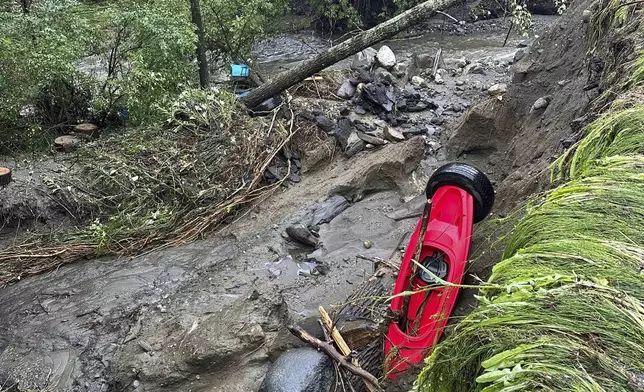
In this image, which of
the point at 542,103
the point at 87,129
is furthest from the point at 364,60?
the point at 87,129

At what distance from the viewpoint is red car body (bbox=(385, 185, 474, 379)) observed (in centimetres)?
378

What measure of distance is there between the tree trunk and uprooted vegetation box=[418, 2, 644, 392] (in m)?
7.86

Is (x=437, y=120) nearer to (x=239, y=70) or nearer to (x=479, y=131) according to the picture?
(x=479, y=131)

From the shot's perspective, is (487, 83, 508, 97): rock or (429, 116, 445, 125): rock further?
(429, 116, 445, 125): rock

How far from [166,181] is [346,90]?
3.50 m

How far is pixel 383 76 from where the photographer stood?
906 cm

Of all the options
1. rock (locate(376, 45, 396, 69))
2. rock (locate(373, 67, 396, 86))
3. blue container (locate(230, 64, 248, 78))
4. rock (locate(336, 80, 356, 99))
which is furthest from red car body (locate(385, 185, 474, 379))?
blue container (locate(230, 64, 248, 78))

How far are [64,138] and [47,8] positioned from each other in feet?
6.51

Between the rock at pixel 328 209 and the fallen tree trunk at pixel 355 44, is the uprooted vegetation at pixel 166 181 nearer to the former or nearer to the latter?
the fallen tree trunk at pixel 355 44

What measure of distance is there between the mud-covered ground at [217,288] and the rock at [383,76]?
37.7 inches

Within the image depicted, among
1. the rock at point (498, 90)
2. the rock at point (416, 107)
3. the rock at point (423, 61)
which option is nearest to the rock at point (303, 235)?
the rock at point (416, 107)

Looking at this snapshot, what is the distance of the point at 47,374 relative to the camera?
4.63 metres

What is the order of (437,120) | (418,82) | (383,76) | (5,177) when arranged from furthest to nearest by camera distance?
(418,82)
(383,76)
(437,120)
(5,177)

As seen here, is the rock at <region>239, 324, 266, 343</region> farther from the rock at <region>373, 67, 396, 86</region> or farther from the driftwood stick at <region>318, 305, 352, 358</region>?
the rock at <region>373, 67, 396, 86</region>
